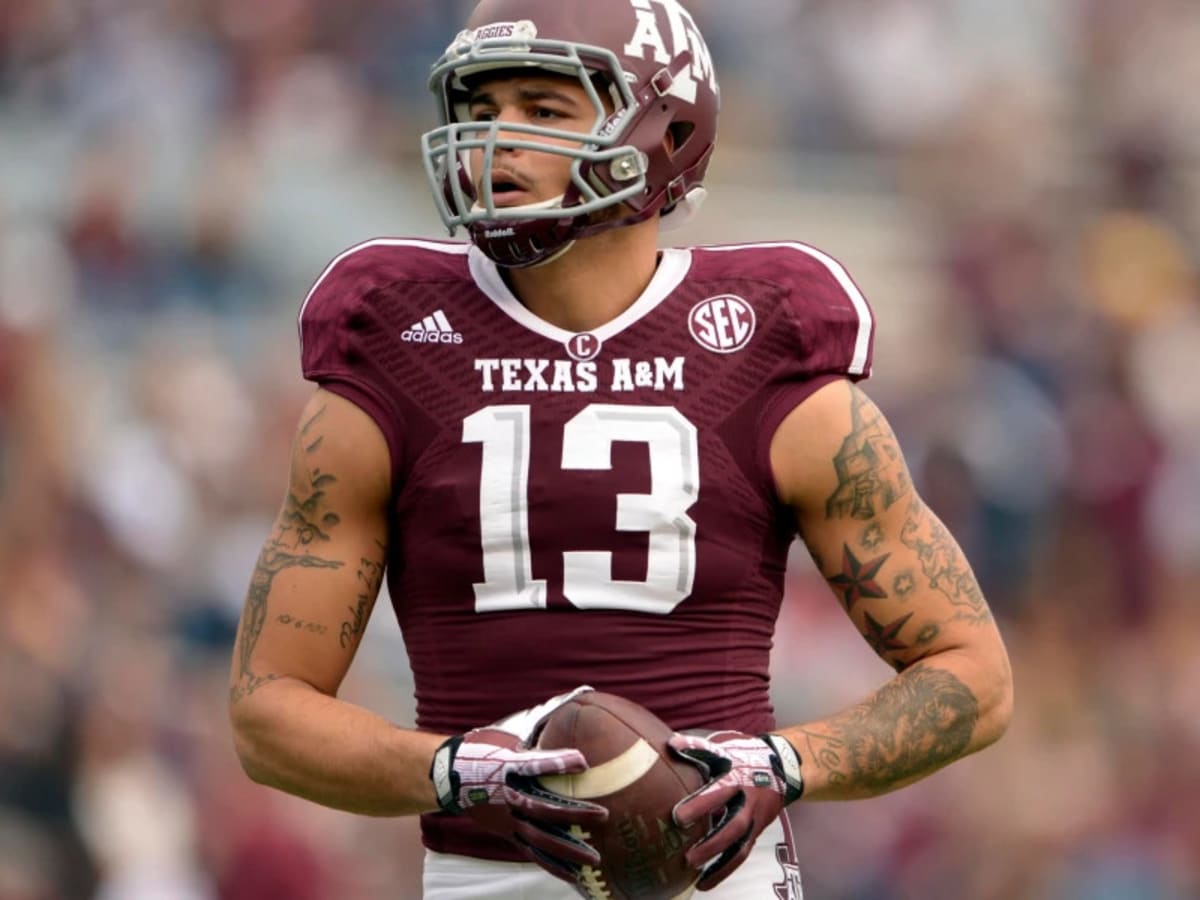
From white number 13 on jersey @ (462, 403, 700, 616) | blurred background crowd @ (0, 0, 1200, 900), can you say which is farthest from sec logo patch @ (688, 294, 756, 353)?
blurred background crowd @ (0, 0, 1200, 900)

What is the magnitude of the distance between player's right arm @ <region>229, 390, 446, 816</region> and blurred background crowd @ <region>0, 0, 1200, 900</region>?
337cm

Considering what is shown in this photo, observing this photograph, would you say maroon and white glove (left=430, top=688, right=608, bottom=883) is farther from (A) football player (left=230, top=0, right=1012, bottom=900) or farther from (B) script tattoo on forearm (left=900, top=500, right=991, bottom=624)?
(B) script tattoo on forearm (left=900, top=500, right=991, bottom=624)

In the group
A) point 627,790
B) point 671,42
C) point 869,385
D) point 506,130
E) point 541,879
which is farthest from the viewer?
point 869,385

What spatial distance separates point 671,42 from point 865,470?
0.74 metres

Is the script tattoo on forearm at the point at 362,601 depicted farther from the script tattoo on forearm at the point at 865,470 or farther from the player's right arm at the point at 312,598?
the script tattoo on forearm at the point at 865,470

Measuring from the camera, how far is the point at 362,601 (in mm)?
3475

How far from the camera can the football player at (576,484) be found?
335cm

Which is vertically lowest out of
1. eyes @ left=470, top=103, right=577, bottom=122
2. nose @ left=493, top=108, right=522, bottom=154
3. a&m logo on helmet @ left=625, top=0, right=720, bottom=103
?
nose @ left=493, top=108, right=522, bottom=154

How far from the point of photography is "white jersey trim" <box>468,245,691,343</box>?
347cm

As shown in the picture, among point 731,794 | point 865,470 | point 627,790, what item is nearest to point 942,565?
point 865,470

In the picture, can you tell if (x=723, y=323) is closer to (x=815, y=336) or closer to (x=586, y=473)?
(x=815, y=336)

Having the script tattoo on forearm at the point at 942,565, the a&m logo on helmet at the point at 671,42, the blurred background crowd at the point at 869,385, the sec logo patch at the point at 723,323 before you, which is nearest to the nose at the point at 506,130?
the a&m logo on helmet at the point at 671,42

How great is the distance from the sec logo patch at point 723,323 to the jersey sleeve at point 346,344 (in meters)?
0.47

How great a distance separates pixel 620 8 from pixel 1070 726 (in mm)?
4809
